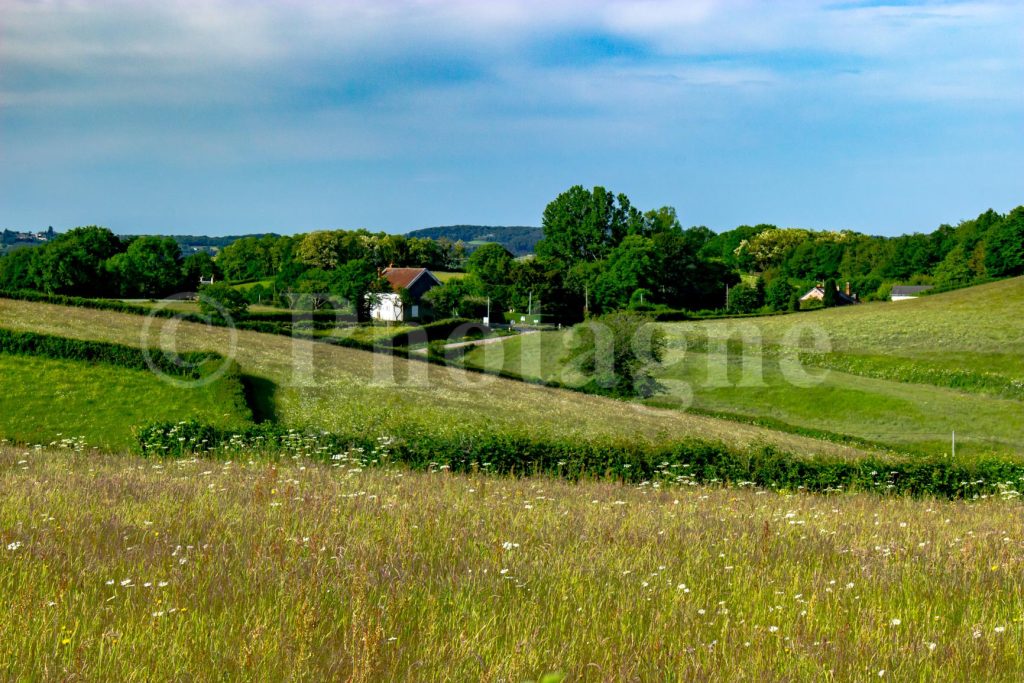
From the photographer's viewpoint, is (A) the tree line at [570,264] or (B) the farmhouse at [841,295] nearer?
(A) the tree line at [570,264]

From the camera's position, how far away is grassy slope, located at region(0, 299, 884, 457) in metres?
34.3

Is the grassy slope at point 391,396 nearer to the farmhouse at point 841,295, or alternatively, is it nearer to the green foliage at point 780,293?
the green foliage at point 780,293

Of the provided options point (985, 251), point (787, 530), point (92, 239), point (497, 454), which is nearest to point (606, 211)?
point (985, 251)

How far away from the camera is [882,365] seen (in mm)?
57500

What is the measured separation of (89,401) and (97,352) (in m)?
4.53

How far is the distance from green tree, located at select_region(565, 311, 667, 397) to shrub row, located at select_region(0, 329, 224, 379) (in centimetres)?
2309

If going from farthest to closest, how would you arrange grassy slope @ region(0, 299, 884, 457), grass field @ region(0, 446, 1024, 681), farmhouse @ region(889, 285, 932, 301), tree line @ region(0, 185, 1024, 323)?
1. farmhouse @ region(889, 285, 932, 301)
2. tree line @ region(0, 185, 1024, 323)
3. grassy slope @ region(0, 299, 884, 457)
4. grass field @ region(0, 446, 1024, 681)

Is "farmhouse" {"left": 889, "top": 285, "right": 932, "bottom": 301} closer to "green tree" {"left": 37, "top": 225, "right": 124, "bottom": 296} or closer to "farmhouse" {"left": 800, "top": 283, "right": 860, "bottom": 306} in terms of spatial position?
"farmhouse" {"left": 800, "top": 283, "right": 860, "bottom": 306}

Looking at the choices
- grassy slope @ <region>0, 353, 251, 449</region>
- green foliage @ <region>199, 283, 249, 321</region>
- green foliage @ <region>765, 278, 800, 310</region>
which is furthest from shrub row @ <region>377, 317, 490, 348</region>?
green foliage @ <region>765, 278, 800, 310</region>

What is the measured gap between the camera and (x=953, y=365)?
57.6 m

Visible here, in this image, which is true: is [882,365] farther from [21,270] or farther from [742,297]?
[21,270]

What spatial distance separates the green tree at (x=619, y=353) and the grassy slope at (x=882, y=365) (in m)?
1.37

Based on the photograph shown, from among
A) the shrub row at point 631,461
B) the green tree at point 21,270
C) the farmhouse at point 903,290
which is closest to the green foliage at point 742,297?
the farmhouse at point 903,290

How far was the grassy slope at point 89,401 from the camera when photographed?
28.7m
